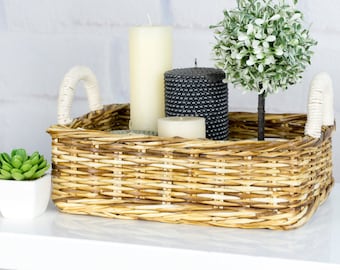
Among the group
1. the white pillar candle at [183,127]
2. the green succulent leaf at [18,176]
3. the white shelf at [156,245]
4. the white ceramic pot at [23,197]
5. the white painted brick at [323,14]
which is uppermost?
the white painted brick at [323,14]

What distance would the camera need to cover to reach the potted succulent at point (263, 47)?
2.68 ft

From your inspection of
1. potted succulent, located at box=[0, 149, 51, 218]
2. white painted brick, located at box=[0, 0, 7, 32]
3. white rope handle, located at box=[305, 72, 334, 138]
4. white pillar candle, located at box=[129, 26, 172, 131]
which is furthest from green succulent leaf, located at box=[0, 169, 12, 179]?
white painted brick, located at box=[0, 0, 7, 32]

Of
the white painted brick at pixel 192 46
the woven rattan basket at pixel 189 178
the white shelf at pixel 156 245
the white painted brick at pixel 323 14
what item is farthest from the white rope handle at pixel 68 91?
the white painted brick at pixel 323 14

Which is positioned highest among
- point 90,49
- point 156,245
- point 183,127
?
point 90,49

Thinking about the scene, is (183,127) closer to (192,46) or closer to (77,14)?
(192,46)

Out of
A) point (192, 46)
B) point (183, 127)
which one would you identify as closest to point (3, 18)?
point (192, 46)

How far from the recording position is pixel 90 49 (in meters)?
1.25

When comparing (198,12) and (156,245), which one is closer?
(156,245)

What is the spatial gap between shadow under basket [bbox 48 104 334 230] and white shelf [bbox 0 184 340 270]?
0.02 meters

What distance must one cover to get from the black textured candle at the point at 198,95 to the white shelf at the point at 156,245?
145mm

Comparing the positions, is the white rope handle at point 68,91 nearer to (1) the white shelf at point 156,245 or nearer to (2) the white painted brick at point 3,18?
(1) the white shelf at point 156,245

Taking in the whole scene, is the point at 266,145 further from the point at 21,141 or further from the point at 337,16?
the point at 21,141

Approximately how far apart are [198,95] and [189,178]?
0.12m

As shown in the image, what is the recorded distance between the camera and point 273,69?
831mm
